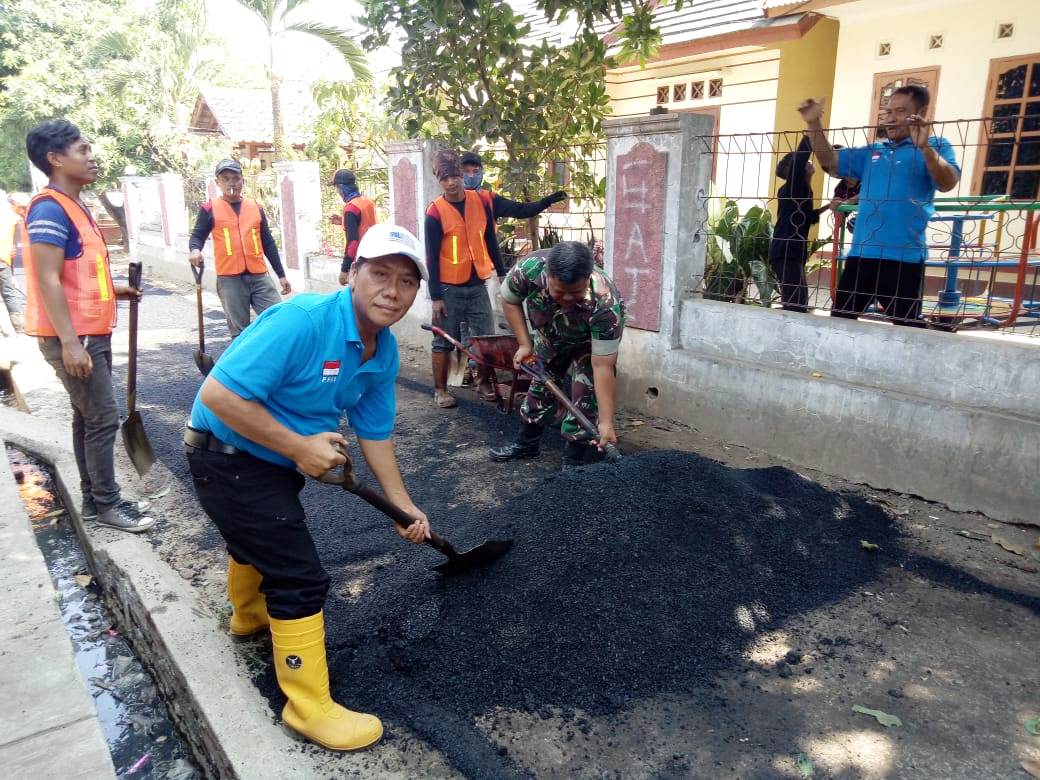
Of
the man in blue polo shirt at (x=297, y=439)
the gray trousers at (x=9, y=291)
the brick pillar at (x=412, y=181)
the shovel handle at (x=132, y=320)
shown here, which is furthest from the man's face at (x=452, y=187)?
the gray trousers at (x=9, y=291)

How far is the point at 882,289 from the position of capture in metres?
4.25

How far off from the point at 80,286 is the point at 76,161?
57 centimetres

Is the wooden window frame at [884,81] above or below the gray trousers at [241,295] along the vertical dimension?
above

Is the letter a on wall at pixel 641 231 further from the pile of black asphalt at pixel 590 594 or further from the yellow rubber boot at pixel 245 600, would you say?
the yellow rubber boot at pixel 245 600

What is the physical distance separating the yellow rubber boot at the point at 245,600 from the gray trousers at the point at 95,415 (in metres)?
1.29

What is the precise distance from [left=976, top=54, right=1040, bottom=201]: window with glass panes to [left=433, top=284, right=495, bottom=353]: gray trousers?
4.68m

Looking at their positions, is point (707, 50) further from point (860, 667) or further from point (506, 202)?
point (860, 667)

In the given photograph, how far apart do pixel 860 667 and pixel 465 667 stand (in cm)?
142

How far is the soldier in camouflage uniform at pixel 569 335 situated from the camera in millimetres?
3672

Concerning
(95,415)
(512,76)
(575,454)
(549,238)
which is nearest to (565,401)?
(575,454)

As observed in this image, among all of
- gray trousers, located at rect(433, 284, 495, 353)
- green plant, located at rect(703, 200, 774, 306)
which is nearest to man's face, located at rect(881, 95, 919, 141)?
green plant, located at rect(703, 200, 774, 306)

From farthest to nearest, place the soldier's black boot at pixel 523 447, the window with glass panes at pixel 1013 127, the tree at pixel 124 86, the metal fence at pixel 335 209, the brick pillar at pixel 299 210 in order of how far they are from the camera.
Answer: the tree at pixel 124 86
the brick pillar at pixel 299 210
the metal fence at pixel 335 209
the window with glass panes at pixel 1013 127
the soldier's black boot at pixel 523 447

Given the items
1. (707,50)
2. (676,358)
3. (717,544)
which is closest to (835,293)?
(676,358)

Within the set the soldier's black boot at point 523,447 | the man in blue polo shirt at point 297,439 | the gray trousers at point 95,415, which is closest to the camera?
the man in blue polo shirt at point 297,439
